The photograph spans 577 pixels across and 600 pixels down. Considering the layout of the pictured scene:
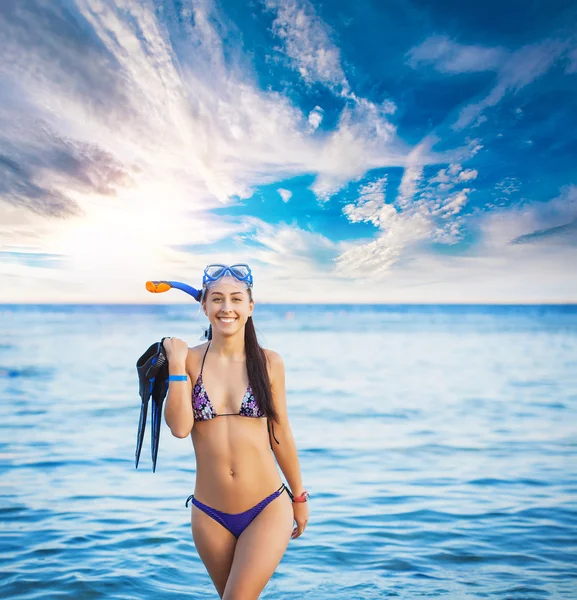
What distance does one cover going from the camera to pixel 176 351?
3.35m

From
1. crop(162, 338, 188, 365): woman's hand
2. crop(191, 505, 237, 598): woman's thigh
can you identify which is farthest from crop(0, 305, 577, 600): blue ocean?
crop(191, 505, 237, 598): woman's thigh

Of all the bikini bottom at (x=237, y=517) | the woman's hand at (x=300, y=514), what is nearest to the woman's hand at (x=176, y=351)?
the bikini bottom at (x=237, y=517)

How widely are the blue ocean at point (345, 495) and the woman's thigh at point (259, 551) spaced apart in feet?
3.23

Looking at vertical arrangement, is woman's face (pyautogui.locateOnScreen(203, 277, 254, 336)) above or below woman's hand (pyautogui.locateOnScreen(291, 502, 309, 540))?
above

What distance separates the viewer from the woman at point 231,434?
11.0ft

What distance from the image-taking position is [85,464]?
948cm

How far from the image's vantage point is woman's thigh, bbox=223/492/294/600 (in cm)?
322

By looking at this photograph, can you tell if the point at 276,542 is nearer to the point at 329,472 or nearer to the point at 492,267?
the point at 329,472

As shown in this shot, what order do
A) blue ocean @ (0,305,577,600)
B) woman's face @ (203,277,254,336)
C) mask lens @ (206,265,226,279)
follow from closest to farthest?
woman's face @ (203,277,254,336) < mask lens @ (206,265,226,279) < blue ocean @ (0,305,577,600)

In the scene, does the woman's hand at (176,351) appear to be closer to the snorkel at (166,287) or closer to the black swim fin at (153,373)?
the black swim fin at (153,373)

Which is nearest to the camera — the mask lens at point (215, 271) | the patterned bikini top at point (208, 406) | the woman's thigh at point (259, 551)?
the woman's thigh at point (259, 551)

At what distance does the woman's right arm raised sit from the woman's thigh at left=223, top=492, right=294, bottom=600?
1.97ft

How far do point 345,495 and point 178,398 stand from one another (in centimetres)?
529

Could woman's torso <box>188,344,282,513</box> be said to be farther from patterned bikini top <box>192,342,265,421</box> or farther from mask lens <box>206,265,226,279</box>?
mask lens <box>206,265,226,279</box>
